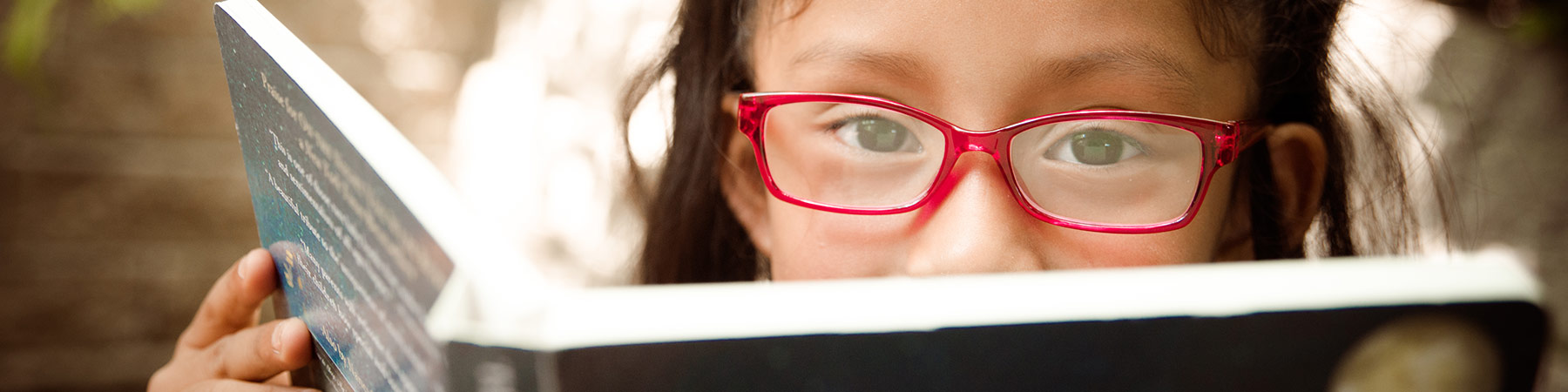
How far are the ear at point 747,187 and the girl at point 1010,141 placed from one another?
3.7 inches

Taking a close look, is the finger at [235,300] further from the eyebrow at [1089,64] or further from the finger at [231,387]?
the eyebrow at [1089,64]

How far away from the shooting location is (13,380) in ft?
4.68

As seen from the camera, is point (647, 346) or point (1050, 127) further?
point (1050, 127)

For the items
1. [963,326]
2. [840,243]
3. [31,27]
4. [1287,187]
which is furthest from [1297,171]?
[31,27]

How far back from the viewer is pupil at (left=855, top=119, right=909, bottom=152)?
0.77 meters

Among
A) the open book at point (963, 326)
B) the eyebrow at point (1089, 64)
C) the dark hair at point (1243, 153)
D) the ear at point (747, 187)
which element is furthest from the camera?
the ear at point (747, 187)

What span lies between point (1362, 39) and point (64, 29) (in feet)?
6.53

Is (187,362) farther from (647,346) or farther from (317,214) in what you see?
(647,346)

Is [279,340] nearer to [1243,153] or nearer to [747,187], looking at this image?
[747,187]

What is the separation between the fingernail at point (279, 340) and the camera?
578 mm

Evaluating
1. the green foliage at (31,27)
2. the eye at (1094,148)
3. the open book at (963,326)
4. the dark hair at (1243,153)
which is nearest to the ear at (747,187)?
the dark hair at (1243,153)

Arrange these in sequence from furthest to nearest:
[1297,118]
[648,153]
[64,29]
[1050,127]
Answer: [648,153] < [64,29] < [1297,118] < [1050,127]

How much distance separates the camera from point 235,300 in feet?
2.21

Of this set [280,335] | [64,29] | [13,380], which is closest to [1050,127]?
[280,335]
